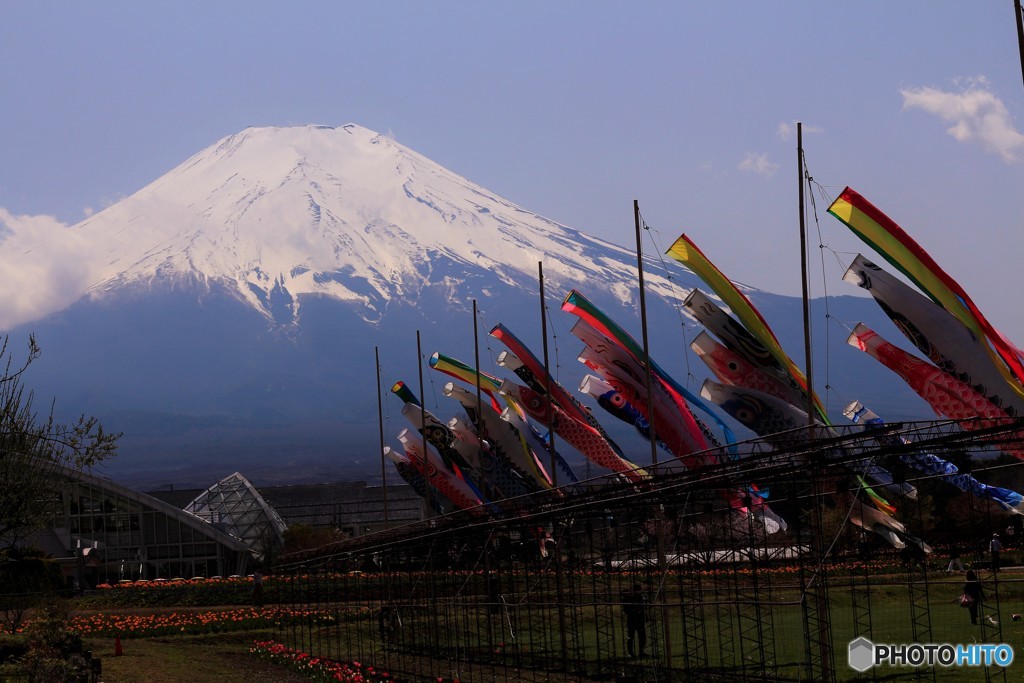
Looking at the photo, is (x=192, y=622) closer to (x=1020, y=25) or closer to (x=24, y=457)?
(x=24, y=457)

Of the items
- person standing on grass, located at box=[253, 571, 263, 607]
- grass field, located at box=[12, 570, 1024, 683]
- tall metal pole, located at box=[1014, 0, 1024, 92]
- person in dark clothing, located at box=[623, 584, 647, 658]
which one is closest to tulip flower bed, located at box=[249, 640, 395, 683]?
grass field, located at box=[12, 570, 1024, 683]

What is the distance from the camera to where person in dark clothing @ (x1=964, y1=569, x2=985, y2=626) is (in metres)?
24.6

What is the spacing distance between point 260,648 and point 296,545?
3984 centimetres

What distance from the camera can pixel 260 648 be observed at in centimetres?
4247

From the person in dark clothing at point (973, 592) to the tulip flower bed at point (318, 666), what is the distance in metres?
13.0

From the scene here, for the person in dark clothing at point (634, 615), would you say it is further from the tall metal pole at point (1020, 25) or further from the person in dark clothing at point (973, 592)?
the tall metal pole at point (1020, 25)

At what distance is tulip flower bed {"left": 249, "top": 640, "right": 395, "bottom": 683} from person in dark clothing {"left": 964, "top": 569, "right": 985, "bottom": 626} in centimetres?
1300

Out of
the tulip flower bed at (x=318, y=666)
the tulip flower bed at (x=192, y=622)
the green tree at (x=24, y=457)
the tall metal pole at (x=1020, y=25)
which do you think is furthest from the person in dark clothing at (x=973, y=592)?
the tulip flower bed at (x=192, y=622)

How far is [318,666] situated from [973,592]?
17.4 metres

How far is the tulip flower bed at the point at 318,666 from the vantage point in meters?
32.3

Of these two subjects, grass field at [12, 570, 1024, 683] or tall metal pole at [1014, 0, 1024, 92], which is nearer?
tall metal pole at [1014, 0, 1024, 92]

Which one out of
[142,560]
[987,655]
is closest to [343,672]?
[987,655]

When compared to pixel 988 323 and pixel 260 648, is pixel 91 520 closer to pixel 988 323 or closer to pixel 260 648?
pixel 260 648

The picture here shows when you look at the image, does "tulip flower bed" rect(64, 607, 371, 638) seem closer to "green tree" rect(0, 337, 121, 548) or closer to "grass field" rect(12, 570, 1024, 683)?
"grass field" rect(12, 570, 1024, 683)
